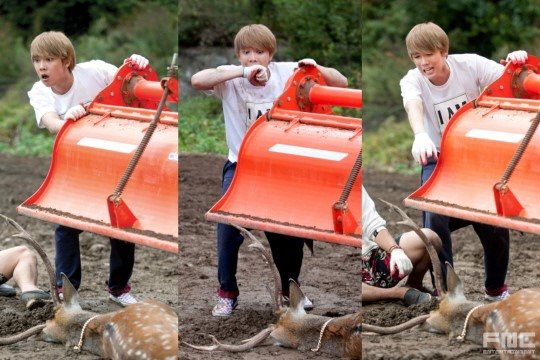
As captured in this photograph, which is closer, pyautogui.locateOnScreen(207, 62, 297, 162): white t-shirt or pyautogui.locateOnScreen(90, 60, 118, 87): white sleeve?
pyautogui.locateOnScreen(207, 62, 297, 162): white t-shirt

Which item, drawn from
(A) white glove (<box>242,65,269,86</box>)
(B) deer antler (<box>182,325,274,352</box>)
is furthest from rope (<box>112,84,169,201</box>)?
(B) deer antler (<box>182,325,274,352</box>)

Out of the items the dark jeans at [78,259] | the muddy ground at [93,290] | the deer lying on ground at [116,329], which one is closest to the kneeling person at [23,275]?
the muddy ground at [93,290]

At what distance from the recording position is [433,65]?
353cm

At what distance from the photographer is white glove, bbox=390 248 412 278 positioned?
3.51 meters

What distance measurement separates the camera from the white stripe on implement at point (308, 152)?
3324mm

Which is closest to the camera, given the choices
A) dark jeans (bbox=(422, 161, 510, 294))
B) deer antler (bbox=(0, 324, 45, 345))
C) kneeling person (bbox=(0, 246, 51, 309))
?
dark jeans (bbox=(422, 161, 510, 294))

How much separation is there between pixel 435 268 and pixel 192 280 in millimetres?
743

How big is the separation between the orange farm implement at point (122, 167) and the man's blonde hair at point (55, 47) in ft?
0.66

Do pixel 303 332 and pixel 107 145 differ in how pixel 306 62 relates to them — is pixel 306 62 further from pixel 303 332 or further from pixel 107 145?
pixel 303 332

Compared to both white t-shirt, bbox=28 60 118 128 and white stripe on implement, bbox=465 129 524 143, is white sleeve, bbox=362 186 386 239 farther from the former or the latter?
white t-shirt, bbox=28 60 118 128

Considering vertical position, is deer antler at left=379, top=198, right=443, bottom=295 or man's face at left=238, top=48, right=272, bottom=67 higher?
man's face at left=238, top=48, right=272, bottom=67

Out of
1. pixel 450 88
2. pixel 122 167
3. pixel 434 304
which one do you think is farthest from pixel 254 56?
pixel 434 304

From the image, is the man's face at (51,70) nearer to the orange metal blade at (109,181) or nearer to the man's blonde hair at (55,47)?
the man's blonde hair at (55,47)

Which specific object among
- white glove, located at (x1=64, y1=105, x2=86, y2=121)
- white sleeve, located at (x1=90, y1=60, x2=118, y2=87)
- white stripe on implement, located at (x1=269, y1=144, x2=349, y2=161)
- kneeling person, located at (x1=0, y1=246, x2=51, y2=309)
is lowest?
kneeling person, located at (x1=0, y1=246, x2=51, y2=309)
